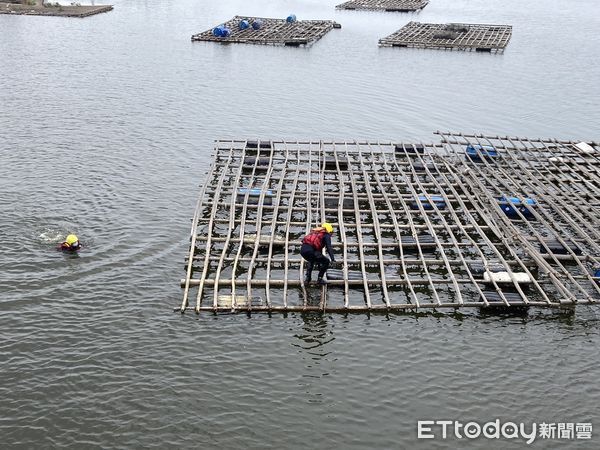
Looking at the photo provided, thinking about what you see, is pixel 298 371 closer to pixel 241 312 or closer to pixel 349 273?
pixel 241 312

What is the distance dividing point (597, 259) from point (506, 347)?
913 centimetres

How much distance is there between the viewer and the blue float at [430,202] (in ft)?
117

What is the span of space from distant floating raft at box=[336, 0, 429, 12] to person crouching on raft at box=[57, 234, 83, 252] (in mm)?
107353

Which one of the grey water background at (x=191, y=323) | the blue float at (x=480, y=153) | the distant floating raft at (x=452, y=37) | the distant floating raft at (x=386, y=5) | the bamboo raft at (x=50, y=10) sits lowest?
the grey water background at (x=191, y=323)

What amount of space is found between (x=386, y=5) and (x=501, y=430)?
11842cm

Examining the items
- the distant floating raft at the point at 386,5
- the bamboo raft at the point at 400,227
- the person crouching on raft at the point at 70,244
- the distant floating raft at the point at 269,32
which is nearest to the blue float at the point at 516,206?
the bamboo raft at the point at 400,227

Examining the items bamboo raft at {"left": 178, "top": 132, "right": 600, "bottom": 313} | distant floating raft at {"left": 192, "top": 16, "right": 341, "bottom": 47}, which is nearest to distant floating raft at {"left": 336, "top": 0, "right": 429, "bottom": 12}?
distant floating raft at {"left": 192, "top": 16, "right": 341, "bottom": 47}

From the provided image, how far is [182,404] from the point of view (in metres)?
21.2

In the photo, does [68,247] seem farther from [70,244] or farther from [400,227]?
[400,227]

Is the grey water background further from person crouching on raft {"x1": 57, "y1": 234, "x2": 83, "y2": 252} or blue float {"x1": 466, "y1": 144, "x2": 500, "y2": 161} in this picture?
blue float {"x1": 466, "y1": 144, "x2": 500, "y2": 161}

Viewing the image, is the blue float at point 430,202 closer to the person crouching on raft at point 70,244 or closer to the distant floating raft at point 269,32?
the person crouching on raft at point 70,244

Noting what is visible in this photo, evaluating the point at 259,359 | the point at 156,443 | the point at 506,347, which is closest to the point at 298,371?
the point at 259,359

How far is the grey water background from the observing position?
68.3ft

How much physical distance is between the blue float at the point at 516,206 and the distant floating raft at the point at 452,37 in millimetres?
58339
